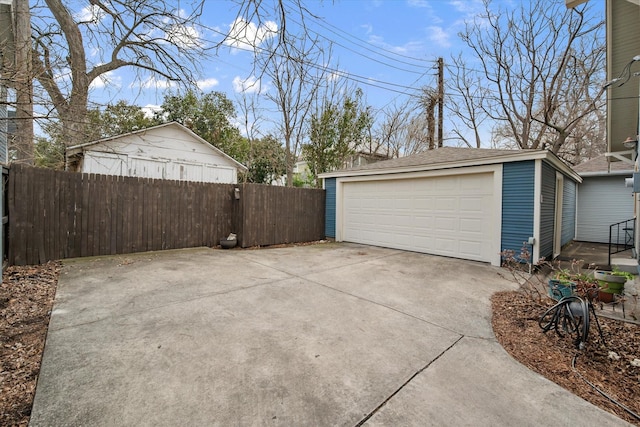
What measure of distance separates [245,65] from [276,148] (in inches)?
541

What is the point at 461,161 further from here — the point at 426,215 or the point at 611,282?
the point at 611,282

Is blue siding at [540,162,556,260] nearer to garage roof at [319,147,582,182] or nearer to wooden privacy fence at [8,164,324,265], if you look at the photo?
garage roof at [319,147,582,182]

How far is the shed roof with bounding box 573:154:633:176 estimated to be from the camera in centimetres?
938

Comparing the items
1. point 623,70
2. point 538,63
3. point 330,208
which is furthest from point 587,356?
point 538,63

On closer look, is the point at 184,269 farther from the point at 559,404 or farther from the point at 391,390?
the point at 559,404

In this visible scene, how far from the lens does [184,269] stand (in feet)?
17.1

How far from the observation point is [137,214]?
6609 mm

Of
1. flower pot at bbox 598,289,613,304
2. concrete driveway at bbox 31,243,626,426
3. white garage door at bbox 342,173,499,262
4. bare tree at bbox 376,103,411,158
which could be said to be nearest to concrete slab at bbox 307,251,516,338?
concrete driveway at bbox 31,243,626,426

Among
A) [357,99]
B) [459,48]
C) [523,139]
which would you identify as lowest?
[523,139]

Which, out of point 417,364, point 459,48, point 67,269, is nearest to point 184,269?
point 67,269

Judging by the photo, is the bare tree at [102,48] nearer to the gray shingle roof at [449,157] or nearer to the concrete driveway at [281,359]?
the concrete driveway at [281,359]

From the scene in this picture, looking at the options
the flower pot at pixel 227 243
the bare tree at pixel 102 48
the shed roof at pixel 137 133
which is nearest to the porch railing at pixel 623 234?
the flower pot at pixel 227 243

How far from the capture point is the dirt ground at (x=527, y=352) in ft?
6.19

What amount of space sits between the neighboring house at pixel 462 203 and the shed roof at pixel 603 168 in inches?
50.2
